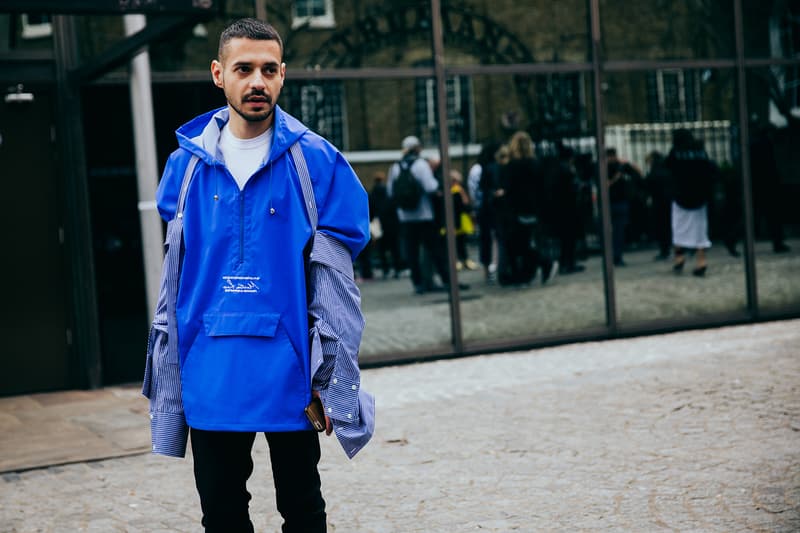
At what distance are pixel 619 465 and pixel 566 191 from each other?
477cm

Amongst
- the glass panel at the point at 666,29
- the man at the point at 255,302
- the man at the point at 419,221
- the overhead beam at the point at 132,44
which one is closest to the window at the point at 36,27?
the overhead beam at the point at 132,44

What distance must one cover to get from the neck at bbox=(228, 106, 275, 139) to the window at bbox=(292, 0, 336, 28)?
6122 millimetres

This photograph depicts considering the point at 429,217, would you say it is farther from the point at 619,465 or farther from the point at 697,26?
the point at 619,465

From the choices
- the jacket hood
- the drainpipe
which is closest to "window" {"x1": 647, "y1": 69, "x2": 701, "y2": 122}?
the drainpipe

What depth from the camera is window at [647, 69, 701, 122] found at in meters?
10.4

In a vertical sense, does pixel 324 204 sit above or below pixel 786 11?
below

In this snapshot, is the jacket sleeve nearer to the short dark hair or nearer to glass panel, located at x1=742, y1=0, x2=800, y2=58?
the short dark hair

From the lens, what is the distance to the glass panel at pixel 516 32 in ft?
31.7

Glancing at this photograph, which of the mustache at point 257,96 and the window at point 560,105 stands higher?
the window at point 560,105

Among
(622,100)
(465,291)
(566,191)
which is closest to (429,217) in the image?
(465,291)

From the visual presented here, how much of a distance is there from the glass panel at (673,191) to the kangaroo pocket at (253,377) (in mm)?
7539

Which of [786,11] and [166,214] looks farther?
[786,11]

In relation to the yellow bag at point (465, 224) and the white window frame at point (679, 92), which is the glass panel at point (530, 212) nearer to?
the yellow bag at point (465, 224)

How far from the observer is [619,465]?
18.5 feet
